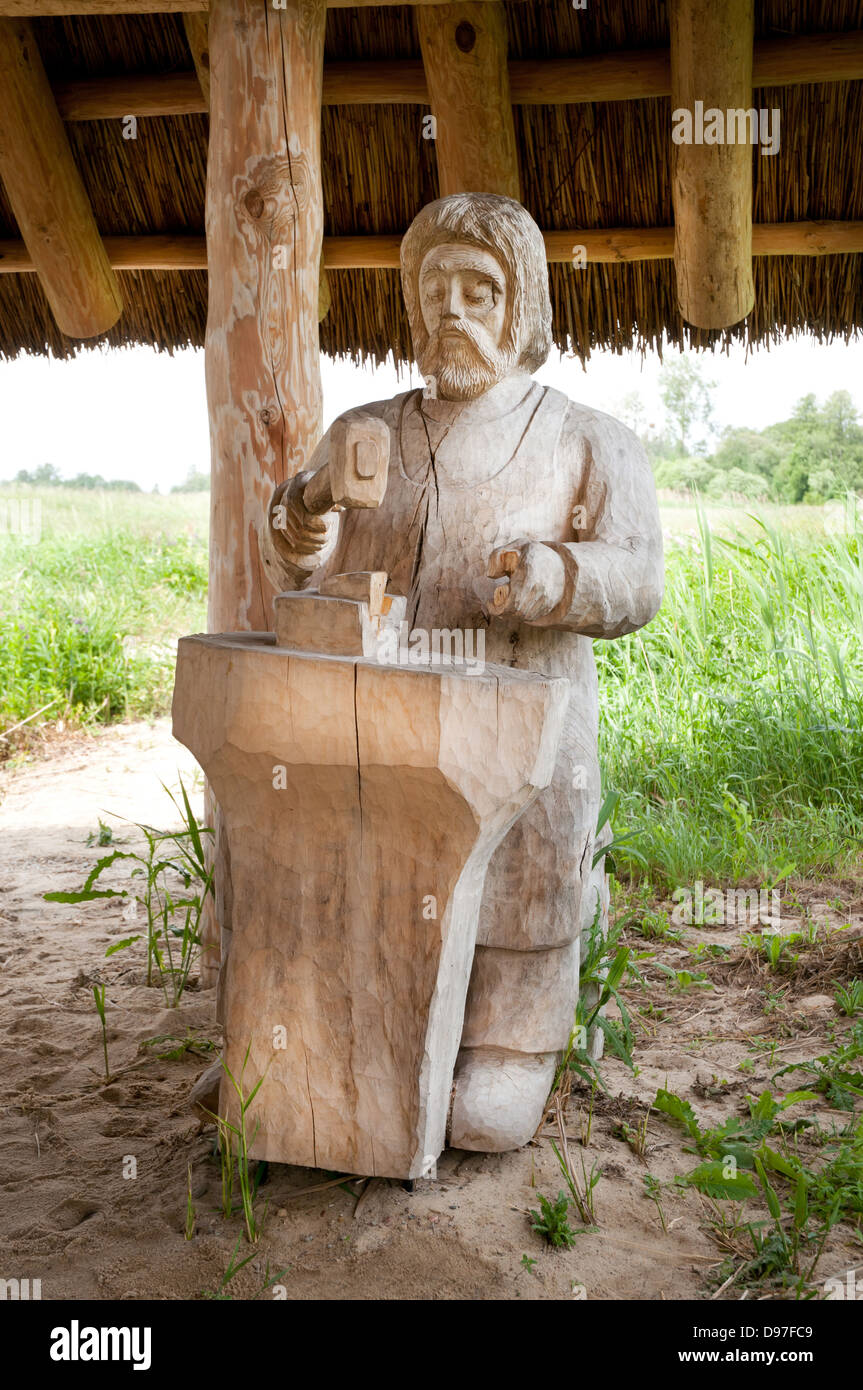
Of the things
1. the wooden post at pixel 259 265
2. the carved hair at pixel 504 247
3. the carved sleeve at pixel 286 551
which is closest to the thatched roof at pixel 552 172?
the wooden post at pixel 259 265

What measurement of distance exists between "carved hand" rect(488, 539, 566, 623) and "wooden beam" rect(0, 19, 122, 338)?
3.02 m

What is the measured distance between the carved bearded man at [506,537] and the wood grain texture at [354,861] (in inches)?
5.5

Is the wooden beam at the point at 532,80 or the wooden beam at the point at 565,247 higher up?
the wooden beam at the point at 532,80

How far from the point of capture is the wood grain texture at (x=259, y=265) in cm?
304

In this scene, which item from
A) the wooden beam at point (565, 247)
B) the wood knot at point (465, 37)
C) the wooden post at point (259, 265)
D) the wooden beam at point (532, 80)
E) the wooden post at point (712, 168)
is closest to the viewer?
the wooden post at point (259, 265)

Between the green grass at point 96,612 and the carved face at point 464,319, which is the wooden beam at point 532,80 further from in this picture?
the green grass at point 96,612

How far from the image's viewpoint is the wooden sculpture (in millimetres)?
1897

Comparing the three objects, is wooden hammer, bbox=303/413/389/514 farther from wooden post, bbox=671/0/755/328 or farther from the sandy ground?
wooden post, bbox=671/0/755/328

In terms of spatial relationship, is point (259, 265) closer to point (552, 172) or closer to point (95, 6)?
point (95, 6)

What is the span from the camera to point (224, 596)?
315cm

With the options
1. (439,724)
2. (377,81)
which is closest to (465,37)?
(377,81)

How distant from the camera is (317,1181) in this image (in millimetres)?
2205
